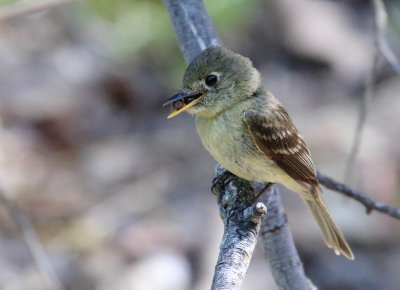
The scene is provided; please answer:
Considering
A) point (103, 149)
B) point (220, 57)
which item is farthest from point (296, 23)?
point (220, 57)

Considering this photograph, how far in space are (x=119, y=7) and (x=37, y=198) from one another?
2.39 m

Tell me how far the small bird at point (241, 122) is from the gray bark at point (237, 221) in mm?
114

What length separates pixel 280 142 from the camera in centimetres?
392

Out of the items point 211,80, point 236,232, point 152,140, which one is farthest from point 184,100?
point 152,140

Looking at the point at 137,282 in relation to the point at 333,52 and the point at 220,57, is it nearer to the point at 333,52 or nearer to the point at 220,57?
the point at 220,57

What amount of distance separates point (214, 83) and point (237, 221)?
1.16 metres

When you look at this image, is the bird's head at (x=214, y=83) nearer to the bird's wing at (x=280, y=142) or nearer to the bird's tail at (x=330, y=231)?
the bird's wing at (x=280, y=142)

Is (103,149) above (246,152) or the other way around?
above

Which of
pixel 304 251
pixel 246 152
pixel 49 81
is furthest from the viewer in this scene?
pixel 49 81

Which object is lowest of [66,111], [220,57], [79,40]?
[220,57]

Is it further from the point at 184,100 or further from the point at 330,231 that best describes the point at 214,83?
the point at 330,231

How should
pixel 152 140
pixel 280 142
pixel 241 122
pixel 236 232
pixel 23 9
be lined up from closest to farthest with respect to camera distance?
pixel 236 232
pixel 23 9
pixel 241 122
pixel 280 142
pixel 152 140

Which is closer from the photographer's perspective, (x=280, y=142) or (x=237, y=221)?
(x=237, y=221)

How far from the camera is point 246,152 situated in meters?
3.74
